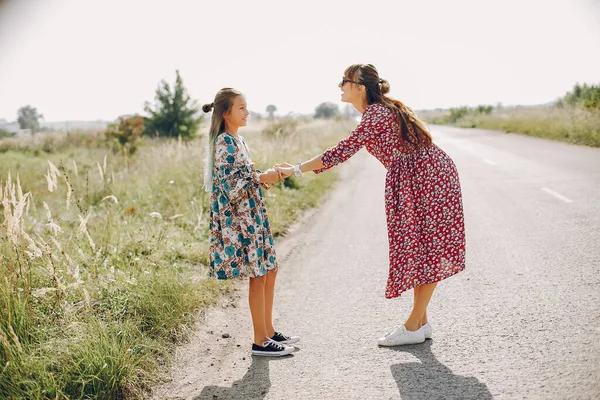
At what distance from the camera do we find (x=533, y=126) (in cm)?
2452

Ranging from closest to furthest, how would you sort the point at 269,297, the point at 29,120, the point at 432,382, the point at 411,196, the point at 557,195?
the point at 432,382 < the point at 411,196 < the point at 269,297 < the point at 557,195 < the point at 29,120

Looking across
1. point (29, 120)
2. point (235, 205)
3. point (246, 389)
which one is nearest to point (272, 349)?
point (246, 389)

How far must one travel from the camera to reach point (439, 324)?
407 cm

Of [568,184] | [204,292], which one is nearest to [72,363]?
[204,292]

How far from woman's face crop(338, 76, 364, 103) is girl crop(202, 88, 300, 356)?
0.71m

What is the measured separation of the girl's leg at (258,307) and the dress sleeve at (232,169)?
0.63 metres

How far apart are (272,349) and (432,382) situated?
117 cm

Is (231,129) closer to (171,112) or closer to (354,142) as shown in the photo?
(354,142)

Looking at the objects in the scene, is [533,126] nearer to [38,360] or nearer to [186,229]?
[186,229]

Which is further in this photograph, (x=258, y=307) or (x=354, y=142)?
(x=258, y=307)

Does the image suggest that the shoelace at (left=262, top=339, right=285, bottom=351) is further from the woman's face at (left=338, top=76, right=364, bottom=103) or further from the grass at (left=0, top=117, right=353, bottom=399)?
the woman's face at (left=338, top=76, right=364, bottom=103)

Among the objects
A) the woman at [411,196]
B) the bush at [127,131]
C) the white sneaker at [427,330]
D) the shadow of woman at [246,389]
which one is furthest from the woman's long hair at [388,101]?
the bush at [127,131]

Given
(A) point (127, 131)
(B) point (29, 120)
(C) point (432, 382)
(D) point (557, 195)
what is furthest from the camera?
(B) point (29, 120)

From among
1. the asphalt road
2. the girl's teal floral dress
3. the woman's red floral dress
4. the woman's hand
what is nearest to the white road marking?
the asphalt road
